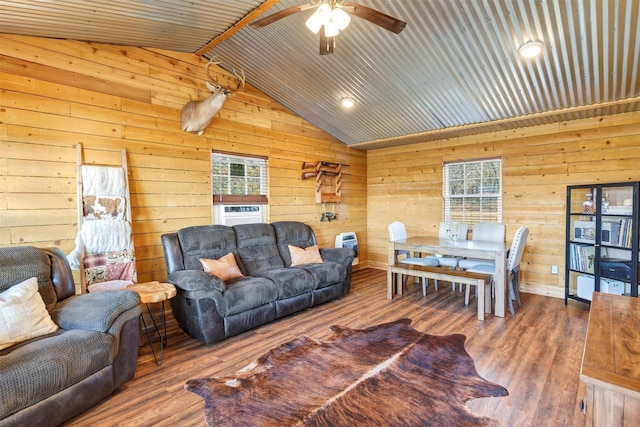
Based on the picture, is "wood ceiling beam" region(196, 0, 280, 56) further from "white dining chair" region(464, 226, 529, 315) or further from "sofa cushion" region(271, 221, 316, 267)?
"white dining chair" region(464, 226, 529, 315)

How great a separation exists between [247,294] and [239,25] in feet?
8.68

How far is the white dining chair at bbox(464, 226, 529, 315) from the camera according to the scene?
12.5ft

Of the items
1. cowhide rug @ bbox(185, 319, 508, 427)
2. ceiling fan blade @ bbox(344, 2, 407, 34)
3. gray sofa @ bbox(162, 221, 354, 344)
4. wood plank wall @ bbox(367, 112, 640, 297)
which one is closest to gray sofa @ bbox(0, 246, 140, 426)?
cowhide rug @ bbox(185, 319, 508, 427)

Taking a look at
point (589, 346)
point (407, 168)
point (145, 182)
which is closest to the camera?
point (589, 346)

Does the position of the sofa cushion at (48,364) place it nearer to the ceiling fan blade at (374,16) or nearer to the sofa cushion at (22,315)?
the sofa cushion at (22,315)

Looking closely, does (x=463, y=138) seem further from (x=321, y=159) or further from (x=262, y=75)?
(x=262, y=75)

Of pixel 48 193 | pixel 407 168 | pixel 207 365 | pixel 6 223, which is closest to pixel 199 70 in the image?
pixel 48 193

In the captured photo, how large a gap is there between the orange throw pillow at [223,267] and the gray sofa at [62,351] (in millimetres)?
1106

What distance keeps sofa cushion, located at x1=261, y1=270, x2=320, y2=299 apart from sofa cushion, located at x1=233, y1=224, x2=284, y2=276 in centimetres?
23

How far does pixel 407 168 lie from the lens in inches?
234

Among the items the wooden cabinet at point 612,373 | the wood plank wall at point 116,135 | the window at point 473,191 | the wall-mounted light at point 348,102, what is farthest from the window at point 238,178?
the wooden cabinet at point 612,373

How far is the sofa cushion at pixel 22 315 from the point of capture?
6.38ft

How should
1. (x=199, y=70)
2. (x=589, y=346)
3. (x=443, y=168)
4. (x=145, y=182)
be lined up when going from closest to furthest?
(x=589, y=346)
(x=145, y=182)
(x=199, y=70)
(x=443, y=168)

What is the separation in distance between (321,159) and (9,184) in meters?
4.00
